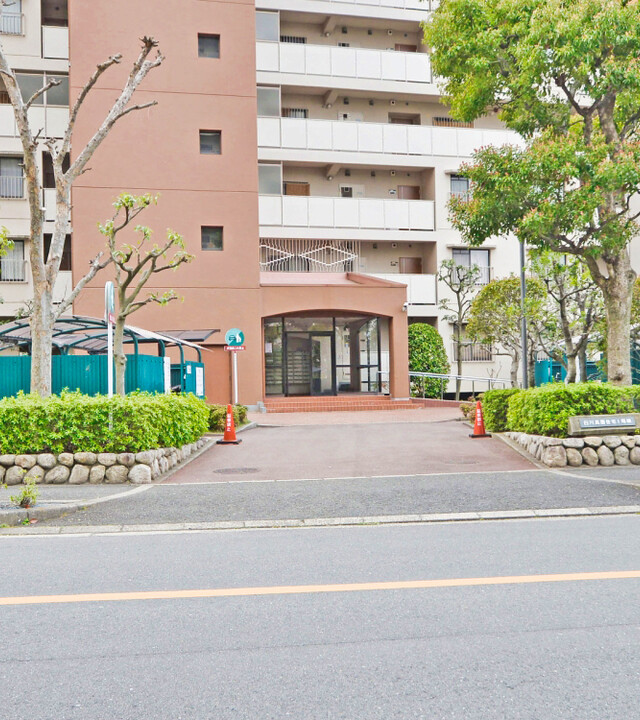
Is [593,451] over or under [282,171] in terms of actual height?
under

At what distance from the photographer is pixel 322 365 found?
91.7 ft

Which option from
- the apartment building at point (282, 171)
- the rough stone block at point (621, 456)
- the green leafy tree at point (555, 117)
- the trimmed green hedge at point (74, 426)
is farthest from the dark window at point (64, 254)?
the rough stone block at point (621, 456)

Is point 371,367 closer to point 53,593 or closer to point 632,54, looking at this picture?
point 632,54

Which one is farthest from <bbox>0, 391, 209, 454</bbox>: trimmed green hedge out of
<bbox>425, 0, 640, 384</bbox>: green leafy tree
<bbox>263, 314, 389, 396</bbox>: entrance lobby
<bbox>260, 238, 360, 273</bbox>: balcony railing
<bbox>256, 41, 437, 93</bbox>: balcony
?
<bbox>256, 41, 437, 93</bbox>: balcony

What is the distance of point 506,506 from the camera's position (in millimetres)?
8336

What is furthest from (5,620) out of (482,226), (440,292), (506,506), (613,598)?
(440,292)

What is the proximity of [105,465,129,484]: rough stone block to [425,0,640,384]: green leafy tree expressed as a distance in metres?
7.32

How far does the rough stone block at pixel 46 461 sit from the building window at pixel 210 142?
53.9 ft

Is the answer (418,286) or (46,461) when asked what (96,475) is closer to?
(46,461)

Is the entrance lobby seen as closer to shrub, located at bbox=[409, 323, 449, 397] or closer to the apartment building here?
the apartment building

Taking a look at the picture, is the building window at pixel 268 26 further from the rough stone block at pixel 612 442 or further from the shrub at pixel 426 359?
the rough stone block at pixel 612 442

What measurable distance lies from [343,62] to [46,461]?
24.5m

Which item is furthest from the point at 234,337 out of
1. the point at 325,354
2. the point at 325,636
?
the point at 325,636

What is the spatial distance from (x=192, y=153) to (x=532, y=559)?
69.4 feet
